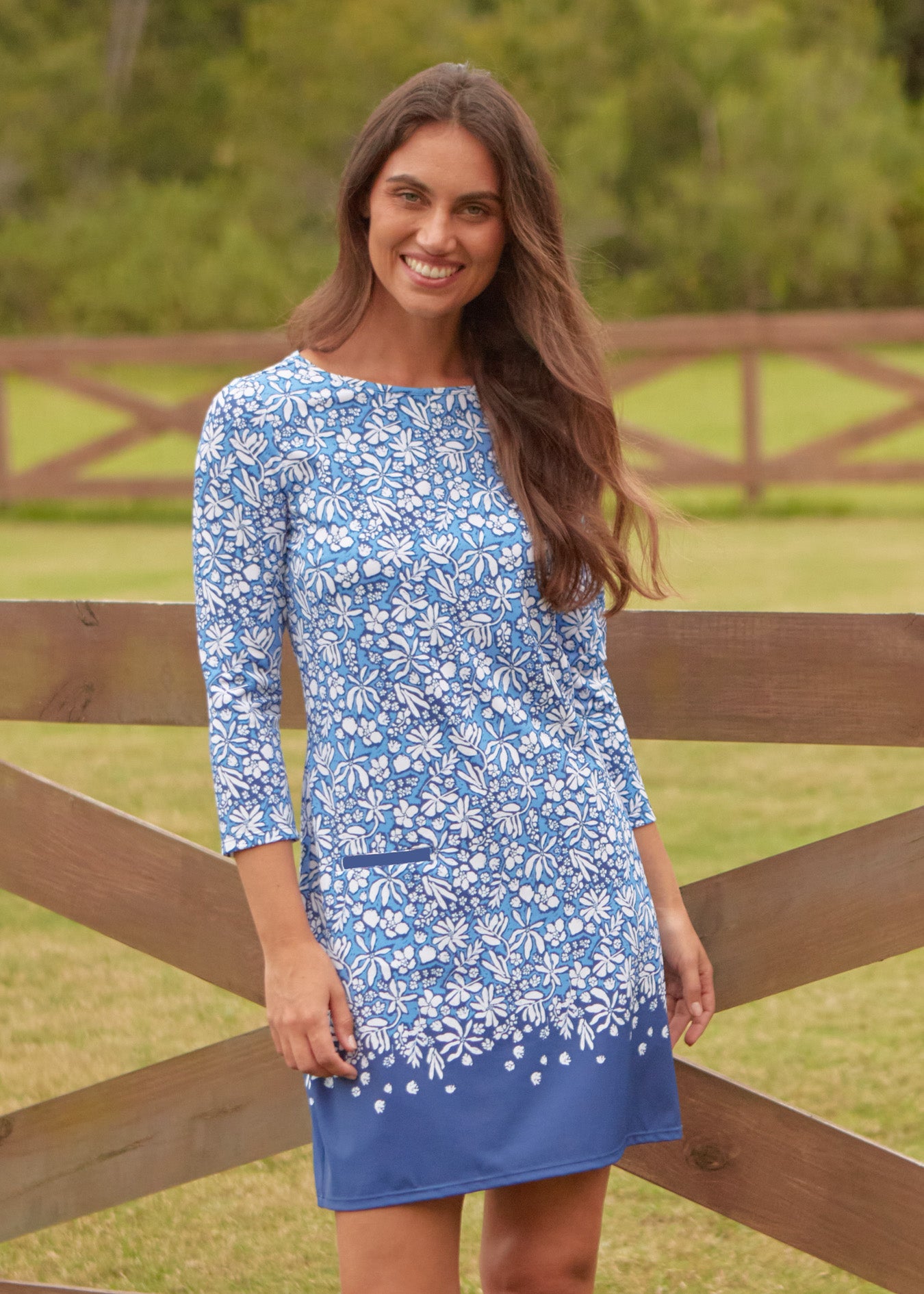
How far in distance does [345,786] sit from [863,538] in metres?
9.39

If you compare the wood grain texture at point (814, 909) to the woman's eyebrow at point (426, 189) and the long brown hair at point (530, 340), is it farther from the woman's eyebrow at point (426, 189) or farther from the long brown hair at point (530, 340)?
the woman's eyebrow at point (426, 189)

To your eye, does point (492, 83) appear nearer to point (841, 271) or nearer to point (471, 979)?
point (471, 979)

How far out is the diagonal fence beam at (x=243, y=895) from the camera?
2.09 meters

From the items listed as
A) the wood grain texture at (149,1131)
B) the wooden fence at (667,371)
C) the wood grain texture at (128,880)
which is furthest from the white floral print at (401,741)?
the wooden fence at (667,371)

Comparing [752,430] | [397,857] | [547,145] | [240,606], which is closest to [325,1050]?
[397,857]

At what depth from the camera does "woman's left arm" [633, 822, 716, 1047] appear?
6.26ft

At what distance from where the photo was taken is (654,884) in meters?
1.92

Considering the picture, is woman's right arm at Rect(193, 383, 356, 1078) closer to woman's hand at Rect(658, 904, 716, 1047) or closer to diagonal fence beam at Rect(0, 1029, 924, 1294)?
woman's hand at Rect(658, 904, 716, 1047)

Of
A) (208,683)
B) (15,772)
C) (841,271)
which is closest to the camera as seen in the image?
(208,683)

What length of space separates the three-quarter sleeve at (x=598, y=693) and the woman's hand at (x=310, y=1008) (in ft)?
1.26

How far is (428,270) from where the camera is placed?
1.78m

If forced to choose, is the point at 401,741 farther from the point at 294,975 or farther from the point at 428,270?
the point at 428,270

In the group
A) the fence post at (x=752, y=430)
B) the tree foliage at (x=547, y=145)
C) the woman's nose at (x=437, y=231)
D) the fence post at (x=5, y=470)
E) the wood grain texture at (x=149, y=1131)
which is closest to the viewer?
the woman's nose at (x=437, y=231)

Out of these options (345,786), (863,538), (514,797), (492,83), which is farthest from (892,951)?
(863,538)
